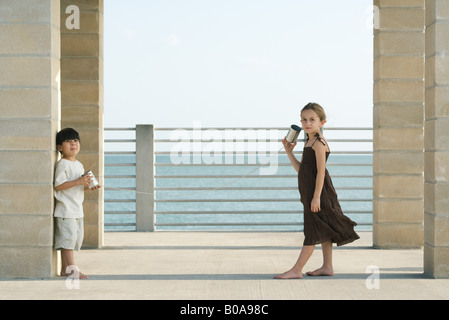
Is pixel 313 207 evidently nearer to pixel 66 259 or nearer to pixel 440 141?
pixel 440 141

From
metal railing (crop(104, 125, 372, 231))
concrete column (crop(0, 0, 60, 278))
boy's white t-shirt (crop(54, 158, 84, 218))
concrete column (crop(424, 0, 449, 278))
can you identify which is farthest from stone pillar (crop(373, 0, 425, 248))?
concrete column (crop(0, 0, 60, 278))

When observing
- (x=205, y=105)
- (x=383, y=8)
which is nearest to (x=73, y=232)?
(x=383, y=8)

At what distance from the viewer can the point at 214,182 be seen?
48.1 meters

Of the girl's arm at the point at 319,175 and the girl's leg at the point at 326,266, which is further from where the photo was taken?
the girl's leg at the point at 326,266

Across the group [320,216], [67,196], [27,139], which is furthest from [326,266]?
[27,139]

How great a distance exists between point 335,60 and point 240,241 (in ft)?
132

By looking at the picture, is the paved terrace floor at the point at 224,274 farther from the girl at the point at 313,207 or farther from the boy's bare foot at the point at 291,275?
the girl at the point at 313,207

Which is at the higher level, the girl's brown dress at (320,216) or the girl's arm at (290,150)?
the girl's arm at (290,150)

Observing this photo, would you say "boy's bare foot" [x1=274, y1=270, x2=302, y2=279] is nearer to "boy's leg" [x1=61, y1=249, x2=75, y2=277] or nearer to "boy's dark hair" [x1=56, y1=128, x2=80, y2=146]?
"boy's leg" [x1=61, y1=249, x2=75, y2=277]

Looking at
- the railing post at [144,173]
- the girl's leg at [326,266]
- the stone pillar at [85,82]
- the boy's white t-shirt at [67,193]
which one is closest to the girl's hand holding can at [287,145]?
the girl's leg at [326,266]

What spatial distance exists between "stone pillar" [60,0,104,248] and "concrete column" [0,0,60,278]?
214 cm

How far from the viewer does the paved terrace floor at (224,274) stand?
480 centimetres

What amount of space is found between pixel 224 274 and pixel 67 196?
1414 mm

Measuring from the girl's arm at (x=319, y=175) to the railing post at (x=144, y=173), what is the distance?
14.8 feet
